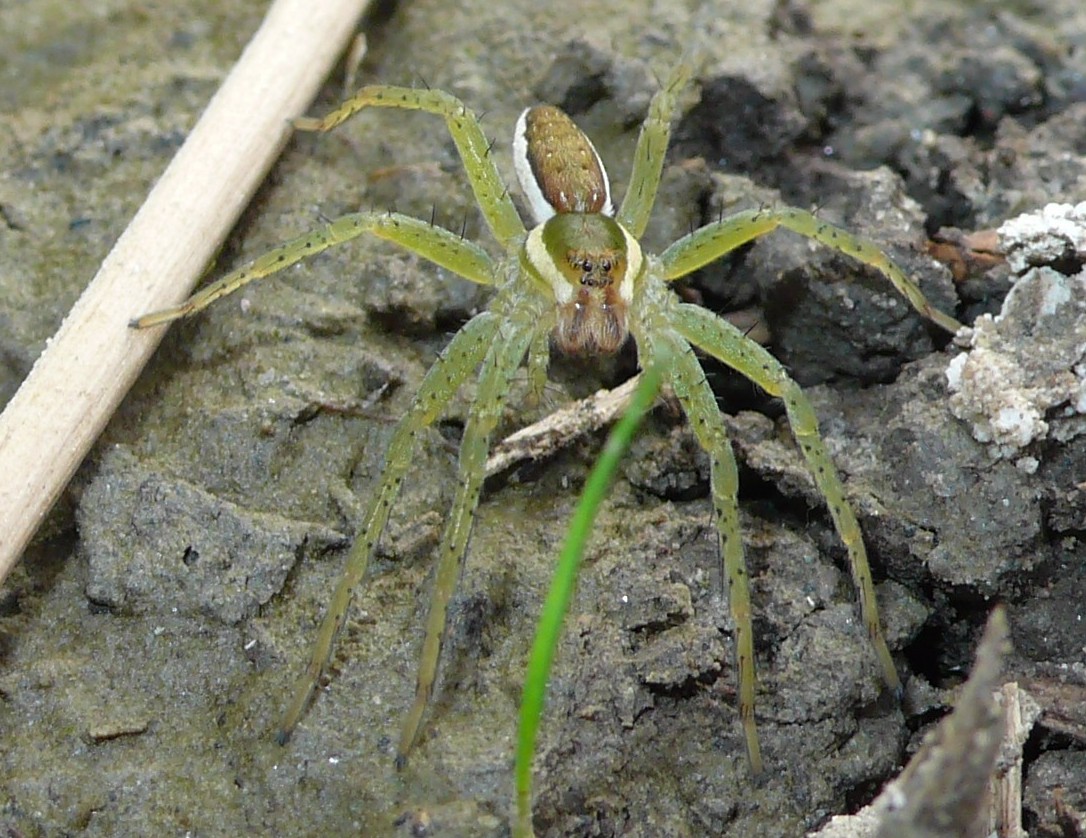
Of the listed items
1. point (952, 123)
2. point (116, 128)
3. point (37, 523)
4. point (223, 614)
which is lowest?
point (952, 123)

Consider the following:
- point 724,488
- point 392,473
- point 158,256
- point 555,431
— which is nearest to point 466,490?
point 392,473

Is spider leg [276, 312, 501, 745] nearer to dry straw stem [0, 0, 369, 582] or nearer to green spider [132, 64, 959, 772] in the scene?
green spider [132, 64, 959, 772]

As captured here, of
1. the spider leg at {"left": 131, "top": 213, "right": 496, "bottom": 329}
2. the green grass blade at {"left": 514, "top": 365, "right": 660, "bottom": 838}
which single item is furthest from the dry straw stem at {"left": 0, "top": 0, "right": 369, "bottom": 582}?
the green grass blade at {"left": 514, "top": 365, "right": 660, "bottom": 838}

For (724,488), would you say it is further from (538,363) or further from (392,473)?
(392,473)

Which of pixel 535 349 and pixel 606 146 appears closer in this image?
pixel 535 349

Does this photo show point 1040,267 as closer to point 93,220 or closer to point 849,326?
point 849,326

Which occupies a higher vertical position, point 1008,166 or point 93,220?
point 93,220

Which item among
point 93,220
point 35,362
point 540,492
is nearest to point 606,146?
point 540,492
